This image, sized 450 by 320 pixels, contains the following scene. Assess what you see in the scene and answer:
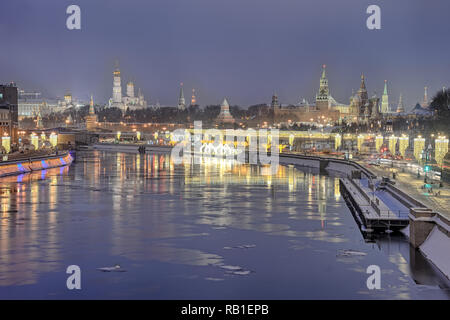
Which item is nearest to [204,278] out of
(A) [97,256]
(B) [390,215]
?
(A) [97,256]

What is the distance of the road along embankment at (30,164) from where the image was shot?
180ft

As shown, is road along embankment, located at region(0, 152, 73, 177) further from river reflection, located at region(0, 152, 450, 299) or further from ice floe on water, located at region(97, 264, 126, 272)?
ice floe on water, located at region(97, 264, 126, 272)

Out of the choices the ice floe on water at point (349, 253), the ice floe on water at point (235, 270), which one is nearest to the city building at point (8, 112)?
the ice floe on water at point (349, 253)

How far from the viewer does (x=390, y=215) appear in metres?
27.1

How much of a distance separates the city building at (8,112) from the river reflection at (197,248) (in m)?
46.4

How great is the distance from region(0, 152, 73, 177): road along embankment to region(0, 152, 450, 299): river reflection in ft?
42.6

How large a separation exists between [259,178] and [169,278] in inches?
1449

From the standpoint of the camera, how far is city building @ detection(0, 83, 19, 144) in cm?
8626

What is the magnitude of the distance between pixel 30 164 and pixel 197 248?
41.4 meters

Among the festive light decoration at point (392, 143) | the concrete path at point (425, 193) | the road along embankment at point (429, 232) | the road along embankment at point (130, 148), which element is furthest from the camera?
the road along embankment at point (130, 148)

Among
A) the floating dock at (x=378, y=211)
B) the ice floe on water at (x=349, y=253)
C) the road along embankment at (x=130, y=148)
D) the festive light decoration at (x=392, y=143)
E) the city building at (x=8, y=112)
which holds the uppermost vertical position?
the city building at (x=8, y=112)

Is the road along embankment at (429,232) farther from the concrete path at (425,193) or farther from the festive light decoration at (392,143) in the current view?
the festive light decoration at (392,143)
